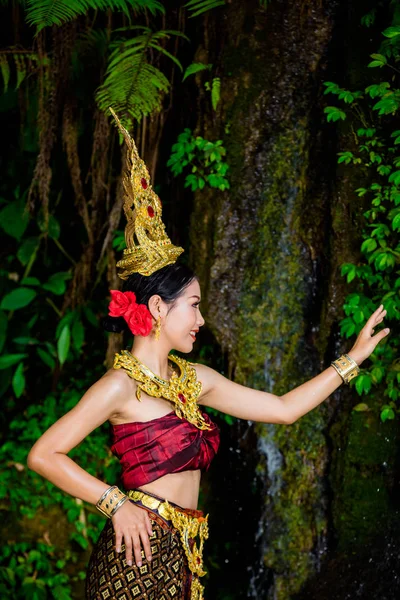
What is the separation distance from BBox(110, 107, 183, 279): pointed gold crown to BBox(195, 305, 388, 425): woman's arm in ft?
1.34

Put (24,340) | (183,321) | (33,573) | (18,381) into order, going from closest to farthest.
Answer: (183,321)
(33,573)
(18,381)
(24,340)

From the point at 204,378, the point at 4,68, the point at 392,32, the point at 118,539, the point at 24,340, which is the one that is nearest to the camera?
the point at 118,539

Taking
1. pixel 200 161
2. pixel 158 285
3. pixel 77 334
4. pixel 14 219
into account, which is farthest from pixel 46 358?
pixel 158 285

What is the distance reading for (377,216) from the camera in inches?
149

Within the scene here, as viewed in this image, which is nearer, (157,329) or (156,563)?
(156,563)

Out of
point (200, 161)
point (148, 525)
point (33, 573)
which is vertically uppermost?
point (200, 161)

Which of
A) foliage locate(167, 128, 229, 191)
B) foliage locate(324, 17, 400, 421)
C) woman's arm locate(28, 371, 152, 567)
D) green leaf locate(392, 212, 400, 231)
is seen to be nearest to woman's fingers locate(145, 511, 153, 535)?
woman's arm locate(28, 371, 152, 567)

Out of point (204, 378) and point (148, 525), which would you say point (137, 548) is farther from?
point (204, 378)

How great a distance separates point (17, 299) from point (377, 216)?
6.95 feet

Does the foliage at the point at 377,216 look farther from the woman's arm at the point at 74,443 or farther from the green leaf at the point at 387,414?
the woman's arm at the point at 74,443

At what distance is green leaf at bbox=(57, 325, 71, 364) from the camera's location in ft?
14.8

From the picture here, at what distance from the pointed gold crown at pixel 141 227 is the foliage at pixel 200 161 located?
141cm

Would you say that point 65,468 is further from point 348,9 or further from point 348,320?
point 348,9

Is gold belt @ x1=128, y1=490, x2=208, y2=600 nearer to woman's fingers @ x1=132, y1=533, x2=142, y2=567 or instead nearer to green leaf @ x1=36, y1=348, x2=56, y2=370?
woman's fingers @ x1=132, y1=533, x2=142, y2=567
